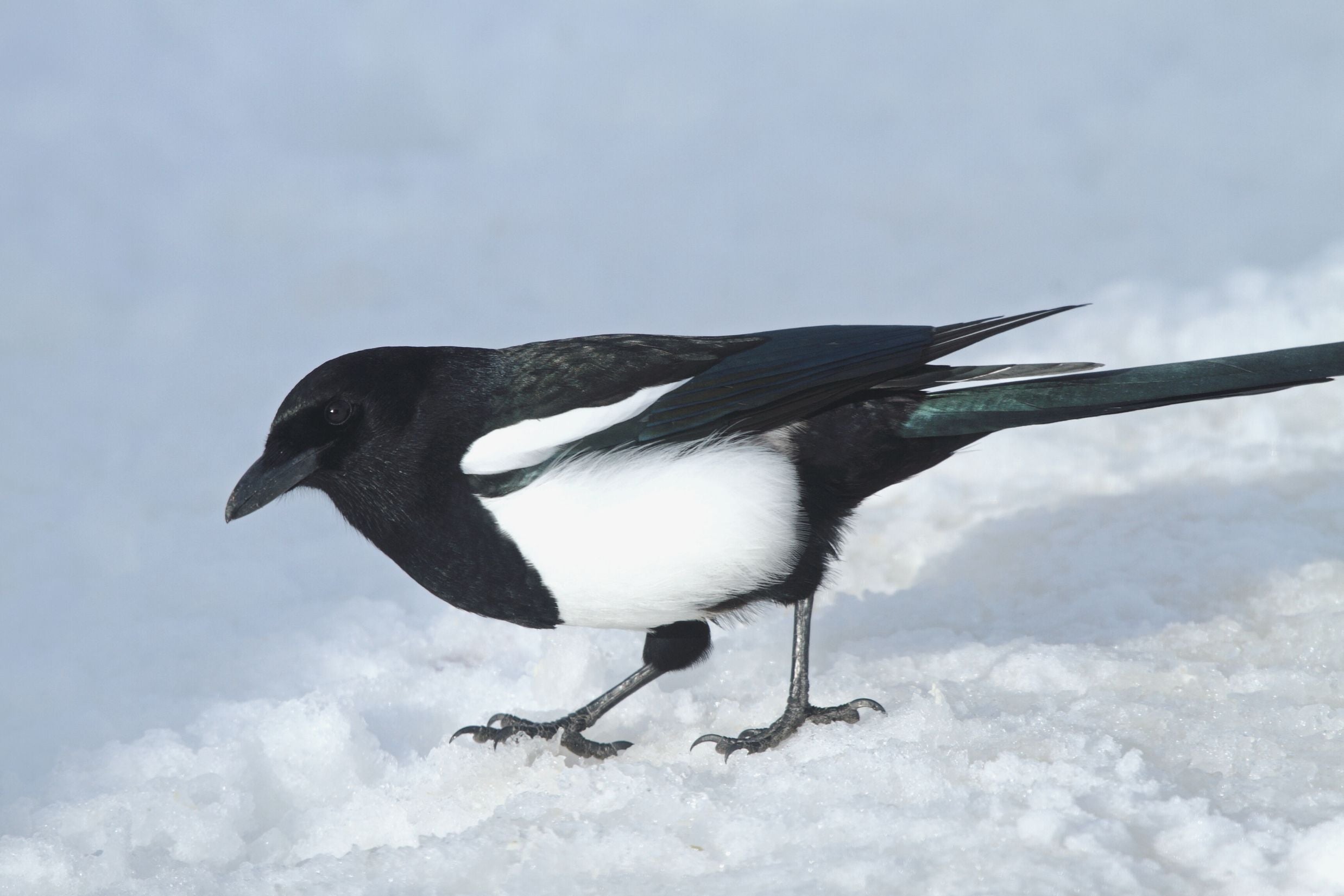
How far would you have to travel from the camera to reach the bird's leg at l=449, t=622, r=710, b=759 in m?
2.47

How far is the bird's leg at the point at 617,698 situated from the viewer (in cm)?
247

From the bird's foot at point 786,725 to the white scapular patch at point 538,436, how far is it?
1.98 ft

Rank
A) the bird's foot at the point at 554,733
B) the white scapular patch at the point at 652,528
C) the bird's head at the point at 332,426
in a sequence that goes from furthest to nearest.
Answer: the bird's foot at the point at 554,733, the bird's head at the point at 332,426, the white scapular patch at the point at 652,528

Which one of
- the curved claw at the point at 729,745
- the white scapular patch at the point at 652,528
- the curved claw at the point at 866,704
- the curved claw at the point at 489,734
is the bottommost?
the curved claw at the point at 729,745

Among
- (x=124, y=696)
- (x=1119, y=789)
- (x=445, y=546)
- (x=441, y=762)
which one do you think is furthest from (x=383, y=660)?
(x=1119, y=789)

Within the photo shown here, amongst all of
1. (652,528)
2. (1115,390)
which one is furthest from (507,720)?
(1115,390)

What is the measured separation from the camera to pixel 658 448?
2.19m

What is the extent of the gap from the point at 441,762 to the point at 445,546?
1.46 feet

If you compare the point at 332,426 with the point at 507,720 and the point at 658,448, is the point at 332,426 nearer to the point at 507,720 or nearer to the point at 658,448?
the point at 658,448

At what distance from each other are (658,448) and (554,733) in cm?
68

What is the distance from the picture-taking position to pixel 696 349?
2320 millimetres

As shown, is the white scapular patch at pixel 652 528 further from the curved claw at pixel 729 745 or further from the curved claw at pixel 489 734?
the curved claw at pixel 489 734

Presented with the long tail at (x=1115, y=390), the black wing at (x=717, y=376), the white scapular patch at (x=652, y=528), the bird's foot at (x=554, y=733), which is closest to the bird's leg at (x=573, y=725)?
the bird's foot at (x=554, y=733)

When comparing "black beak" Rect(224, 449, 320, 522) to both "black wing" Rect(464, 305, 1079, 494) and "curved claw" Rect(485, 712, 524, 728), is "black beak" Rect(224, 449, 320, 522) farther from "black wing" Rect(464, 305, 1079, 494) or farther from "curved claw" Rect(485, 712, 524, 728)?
"curved claw" Rect(485, 712, 524, 728)
